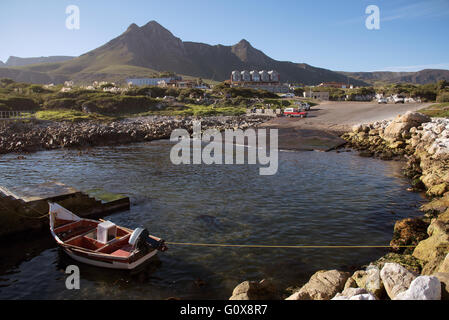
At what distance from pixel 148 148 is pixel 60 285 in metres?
34.2

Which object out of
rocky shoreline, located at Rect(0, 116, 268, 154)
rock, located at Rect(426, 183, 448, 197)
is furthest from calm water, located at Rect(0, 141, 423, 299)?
rocky shoreline, located at Rect(0, 116, 268, 154)

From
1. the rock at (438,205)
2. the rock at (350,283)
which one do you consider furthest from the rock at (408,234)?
the rock at (350,283)

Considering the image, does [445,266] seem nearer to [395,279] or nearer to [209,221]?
[395,279]

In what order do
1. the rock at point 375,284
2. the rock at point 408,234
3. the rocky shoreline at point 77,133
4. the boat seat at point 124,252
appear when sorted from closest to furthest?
the rock at point 375,284 → the boat seat at point 124,252 → the rock at point 408,234 → the rocky shoreline at point 77,133

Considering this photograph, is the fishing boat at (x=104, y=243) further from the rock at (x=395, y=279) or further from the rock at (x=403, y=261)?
the rock at (x=403, y=261)

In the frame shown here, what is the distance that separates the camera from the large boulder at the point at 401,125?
41.3m

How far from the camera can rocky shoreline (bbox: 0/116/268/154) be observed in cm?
4334

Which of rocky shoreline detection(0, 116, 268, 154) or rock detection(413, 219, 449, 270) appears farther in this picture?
rocky shoreline detection(0, 116, 268, 154)

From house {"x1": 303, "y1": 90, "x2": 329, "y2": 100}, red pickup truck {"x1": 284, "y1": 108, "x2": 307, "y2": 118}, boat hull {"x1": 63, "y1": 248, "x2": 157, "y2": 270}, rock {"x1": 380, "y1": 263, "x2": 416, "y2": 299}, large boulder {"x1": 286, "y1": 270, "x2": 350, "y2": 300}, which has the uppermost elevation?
house {"x1": 303, "y1": 90, "x2": 329, "y2": 100}

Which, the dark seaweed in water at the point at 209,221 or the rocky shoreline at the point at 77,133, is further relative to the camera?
the rocky shoreline at the point at 77,133

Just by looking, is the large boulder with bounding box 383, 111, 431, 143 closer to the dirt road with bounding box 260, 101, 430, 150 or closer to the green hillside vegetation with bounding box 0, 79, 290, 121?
the dirt road with bounding box 260, 101, 430, 150

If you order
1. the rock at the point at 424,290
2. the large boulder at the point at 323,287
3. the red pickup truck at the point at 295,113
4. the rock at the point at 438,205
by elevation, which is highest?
the red pickup truck at the point at 295,113

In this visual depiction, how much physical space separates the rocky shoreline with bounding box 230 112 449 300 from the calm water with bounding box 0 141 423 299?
1.22 m

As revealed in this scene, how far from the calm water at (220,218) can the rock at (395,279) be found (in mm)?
3928
